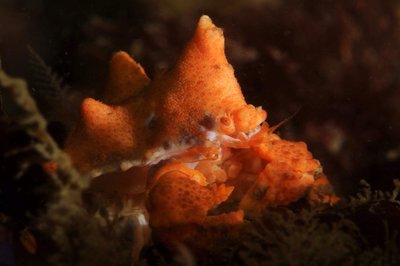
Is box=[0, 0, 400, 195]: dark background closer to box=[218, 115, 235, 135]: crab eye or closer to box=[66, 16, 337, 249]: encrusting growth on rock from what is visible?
box=[66, 16, 337, 249]: encrusting growth on rock

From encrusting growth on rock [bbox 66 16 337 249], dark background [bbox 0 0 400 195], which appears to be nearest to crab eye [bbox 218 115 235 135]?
encrusting growth on rock [bbox 66 16 337 249]

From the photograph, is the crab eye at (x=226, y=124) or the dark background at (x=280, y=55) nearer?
Result: the crab eye at (x=226, y=124)

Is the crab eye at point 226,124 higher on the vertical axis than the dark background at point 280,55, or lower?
lower

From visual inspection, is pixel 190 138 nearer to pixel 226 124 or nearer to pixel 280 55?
pixel 226 124

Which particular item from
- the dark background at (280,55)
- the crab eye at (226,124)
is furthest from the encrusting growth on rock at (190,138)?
the dark background at (280,55)

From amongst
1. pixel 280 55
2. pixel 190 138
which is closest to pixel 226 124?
pixel 190 138

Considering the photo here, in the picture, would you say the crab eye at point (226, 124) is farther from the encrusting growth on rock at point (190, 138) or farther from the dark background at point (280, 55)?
the dark background at point (280, 55)

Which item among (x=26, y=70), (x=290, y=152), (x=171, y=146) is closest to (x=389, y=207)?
(x=290, y=152)
